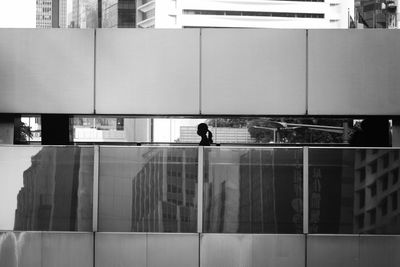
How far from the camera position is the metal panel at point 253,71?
30.3ft

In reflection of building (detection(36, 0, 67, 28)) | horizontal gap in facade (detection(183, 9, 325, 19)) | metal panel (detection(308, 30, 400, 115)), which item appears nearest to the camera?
metal panel (detection(308, 30, 400, 115))

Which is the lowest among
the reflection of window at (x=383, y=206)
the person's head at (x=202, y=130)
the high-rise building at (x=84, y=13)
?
the reflection of window at (x=383, y=206)

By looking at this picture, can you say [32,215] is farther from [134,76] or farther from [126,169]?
[134,76]

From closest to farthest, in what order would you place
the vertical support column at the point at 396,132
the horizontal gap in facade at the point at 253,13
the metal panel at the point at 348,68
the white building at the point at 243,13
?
1. the metal panel at the point at 348,68
2. the vertical support column at the point at 396,132
3. the white building at the point at 243,13
4. the horizontal gap in facade at the point at 253,13

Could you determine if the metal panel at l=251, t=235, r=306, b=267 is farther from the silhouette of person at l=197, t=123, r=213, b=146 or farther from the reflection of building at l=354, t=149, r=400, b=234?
the silhouette of person at l=197, t=123, r=213, b=146

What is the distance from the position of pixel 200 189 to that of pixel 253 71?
1.88 meters

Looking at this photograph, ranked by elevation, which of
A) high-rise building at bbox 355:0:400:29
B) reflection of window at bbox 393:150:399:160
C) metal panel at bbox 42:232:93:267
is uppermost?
high-rise building at bbox 355:0:400:29

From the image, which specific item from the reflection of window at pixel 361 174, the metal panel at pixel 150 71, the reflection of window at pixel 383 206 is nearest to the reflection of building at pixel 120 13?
the metal panel at pixel 150 71

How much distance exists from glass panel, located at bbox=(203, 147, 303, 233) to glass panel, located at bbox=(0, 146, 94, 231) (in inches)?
71.4

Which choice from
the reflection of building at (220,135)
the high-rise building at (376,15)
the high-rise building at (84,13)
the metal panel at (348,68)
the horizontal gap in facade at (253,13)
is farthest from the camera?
the horizontal gap in facade at (253,13)

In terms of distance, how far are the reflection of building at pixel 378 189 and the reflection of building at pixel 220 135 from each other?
4.02 metres

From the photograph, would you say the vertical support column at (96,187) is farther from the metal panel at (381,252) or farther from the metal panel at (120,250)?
the metal panel at (381,252)

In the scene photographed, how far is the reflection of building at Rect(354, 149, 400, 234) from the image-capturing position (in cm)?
925

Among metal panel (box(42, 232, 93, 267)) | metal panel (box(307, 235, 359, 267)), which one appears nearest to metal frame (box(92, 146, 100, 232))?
metal panel (box(42, 232, 93, 267))
